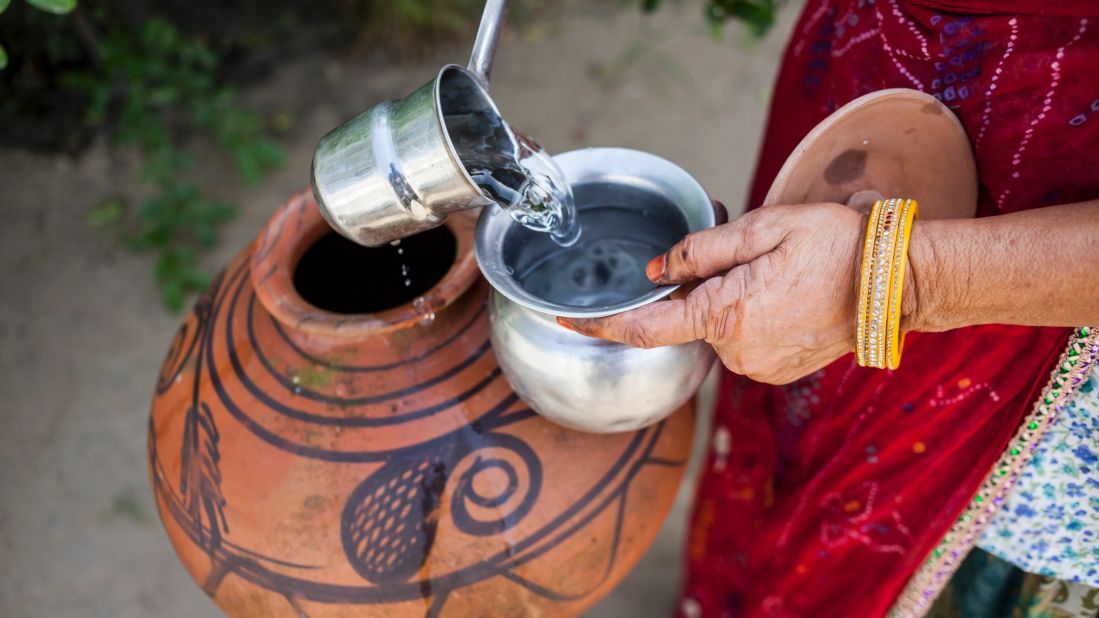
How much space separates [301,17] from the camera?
4195 mm

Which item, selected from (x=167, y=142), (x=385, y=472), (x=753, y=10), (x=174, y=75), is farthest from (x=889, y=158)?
(x=167, y=142)

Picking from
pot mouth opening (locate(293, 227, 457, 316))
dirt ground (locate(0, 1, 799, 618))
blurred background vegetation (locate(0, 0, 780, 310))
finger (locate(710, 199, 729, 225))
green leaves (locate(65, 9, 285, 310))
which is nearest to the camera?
finger (locate(710, 199, 729, 225))

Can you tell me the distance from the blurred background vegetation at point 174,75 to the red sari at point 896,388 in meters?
1.94

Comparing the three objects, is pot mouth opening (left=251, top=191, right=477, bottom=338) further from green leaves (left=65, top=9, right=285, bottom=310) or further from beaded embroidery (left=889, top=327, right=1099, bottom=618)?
green leaves (left=65, top=9, right=285, bottom=310)

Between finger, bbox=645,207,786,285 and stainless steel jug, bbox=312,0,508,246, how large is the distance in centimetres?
26

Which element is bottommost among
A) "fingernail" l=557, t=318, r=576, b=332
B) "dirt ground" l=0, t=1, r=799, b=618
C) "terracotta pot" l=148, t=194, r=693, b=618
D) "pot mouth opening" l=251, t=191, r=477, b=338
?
"dirt ground" l=0, t=1, r=799, b=618

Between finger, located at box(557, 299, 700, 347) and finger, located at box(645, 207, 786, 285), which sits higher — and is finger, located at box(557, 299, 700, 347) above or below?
below

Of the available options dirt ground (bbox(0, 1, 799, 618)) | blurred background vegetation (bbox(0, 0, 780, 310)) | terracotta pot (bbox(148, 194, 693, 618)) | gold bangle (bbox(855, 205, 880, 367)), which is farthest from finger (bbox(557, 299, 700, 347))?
blurred background vegetation (bbox(0, 0, 780, 310))

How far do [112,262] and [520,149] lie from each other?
270 cm

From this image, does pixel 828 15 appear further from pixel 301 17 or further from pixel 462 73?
pixel 301 17

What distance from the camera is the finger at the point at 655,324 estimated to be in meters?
1.12

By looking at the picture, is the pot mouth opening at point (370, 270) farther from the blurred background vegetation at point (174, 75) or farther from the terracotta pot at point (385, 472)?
the blurred background vegetation at point (174, 75)

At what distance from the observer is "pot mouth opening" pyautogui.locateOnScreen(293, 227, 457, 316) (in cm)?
153

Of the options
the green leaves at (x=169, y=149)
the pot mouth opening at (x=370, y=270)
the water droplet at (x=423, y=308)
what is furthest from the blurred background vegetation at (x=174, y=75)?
the water droplet at (x=423, y=308)
